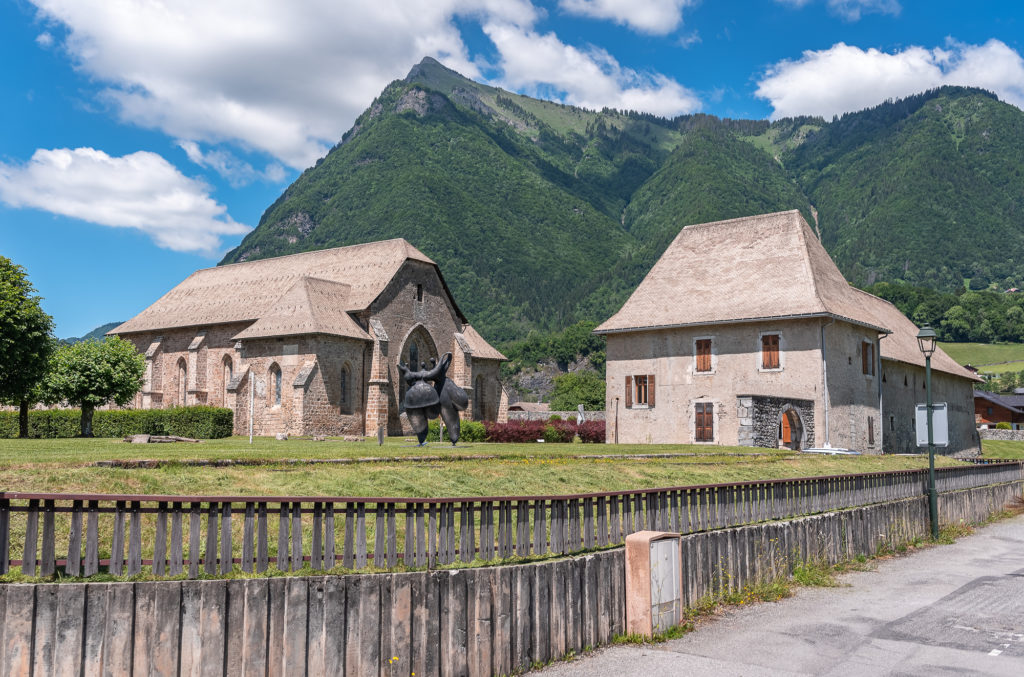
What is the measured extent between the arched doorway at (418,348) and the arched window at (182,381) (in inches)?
645

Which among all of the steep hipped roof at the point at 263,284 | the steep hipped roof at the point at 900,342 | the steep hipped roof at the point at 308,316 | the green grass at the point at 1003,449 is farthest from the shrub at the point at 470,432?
the green grass at the point at 1003,449

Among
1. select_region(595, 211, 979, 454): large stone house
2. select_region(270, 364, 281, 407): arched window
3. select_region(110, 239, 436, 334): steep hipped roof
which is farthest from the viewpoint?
select_region(110, 239, 436, 334): steep hipped roof

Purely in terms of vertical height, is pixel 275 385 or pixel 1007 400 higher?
pixel 275 385

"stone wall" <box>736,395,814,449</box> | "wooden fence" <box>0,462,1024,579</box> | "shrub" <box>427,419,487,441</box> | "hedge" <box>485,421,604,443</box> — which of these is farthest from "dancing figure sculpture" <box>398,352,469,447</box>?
"wooden fence" <box>0,462,1024,579</box>

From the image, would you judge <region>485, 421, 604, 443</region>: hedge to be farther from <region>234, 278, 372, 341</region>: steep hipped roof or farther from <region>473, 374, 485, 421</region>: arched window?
<region>473, 374, 485, 421</region>: arched window

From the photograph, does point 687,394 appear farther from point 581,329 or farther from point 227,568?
point 581,329

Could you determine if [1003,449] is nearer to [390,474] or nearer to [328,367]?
[328,367]

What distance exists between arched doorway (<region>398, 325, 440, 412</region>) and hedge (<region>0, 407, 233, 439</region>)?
12.5 m

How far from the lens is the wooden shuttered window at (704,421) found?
39.4 metres

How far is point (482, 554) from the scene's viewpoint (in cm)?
921

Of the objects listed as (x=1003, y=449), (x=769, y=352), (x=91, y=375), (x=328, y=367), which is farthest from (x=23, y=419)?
(x=1003, y=449)

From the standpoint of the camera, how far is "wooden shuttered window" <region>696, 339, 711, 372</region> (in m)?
39.8

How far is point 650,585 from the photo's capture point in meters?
9.80

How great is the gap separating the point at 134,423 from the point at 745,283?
105 ft
